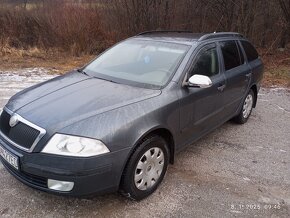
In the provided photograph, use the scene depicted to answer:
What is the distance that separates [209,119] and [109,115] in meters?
1.73

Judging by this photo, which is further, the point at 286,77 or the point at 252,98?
the point at 286,77

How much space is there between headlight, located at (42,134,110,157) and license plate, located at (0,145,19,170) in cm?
37

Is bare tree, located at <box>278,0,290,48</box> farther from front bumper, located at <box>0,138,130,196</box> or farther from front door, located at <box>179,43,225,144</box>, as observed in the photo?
front bumper, located at <box>0,138,130,196</box>

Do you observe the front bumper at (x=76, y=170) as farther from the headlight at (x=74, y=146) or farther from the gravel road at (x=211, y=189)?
the gravel road at (x=211, y=189)

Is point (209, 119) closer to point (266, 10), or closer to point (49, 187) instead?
point (49, 187)

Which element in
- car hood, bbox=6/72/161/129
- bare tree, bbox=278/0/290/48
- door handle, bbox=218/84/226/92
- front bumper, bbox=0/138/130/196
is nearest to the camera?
front bumper, bbox=0/138/130/196

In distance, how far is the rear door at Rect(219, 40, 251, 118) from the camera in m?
4.75

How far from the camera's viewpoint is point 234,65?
503cm

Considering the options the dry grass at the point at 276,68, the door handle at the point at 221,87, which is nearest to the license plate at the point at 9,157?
the door handle at the point at 221,87

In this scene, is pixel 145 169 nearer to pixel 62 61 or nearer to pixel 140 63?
pixel 140 63

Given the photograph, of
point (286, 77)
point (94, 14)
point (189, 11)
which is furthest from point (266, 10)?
point (94, 14)

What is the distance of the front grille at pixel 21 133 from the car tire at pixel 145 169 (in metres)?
0.88

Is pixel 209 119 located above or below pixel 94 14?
below
